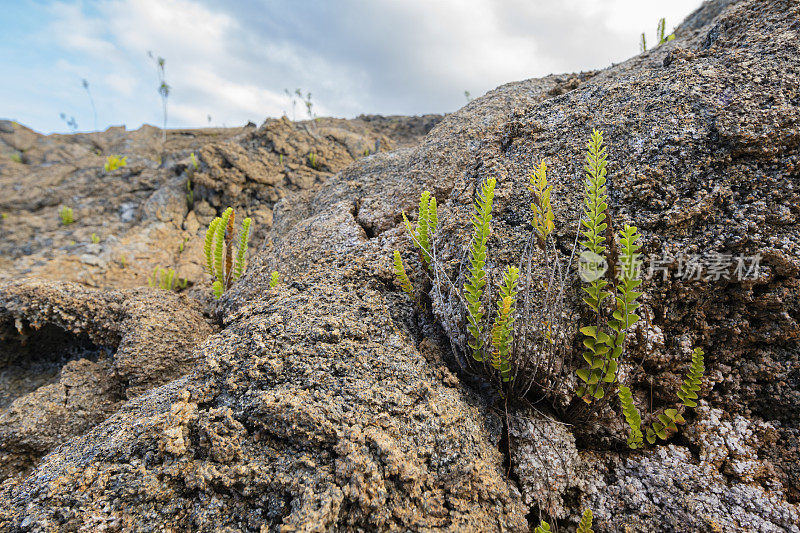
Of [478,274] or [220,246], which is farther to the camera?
[220,246]

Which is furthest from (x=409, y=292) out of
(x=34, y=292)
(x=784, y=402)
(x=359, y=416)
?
(x=34, y=292)

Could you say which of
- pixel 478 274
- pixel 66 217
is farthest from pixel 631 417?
pixel 66 217

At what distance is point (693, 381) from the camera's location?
1.56 m

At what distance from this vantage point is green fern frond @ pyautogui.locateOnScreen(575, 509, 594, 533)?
1350 mm

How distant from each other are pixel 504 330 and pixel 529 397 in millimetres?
478

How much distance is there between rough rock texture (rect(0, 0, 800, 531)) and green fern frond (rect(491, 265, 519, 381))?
0.82ft

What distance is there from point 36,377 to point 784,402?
4.60 meters

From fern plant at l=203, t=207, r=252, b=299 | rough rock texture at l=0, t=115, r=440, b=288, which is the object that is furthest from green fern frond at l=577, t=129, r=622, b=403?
rough rock texture at l=0, t=115, r=440, b=288

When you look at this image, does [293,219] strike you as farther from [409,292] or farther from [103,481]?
[103,481]

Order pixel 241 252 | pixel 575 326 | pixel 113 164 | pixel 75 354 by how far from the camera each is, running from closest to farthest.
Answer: pixel 575 326, pixel 75 354, pixel 241 252, pixel 113 164

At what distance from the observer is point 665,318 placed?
1.74 m

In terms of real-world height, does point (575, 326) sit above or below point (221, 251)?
below

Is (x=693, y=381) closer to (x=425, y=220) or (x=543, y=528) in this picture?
(x=543, y=528)

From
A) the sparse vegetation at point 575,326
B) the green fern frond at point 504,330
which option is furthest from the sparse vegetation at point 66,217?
the green fern frond at point 504,330
